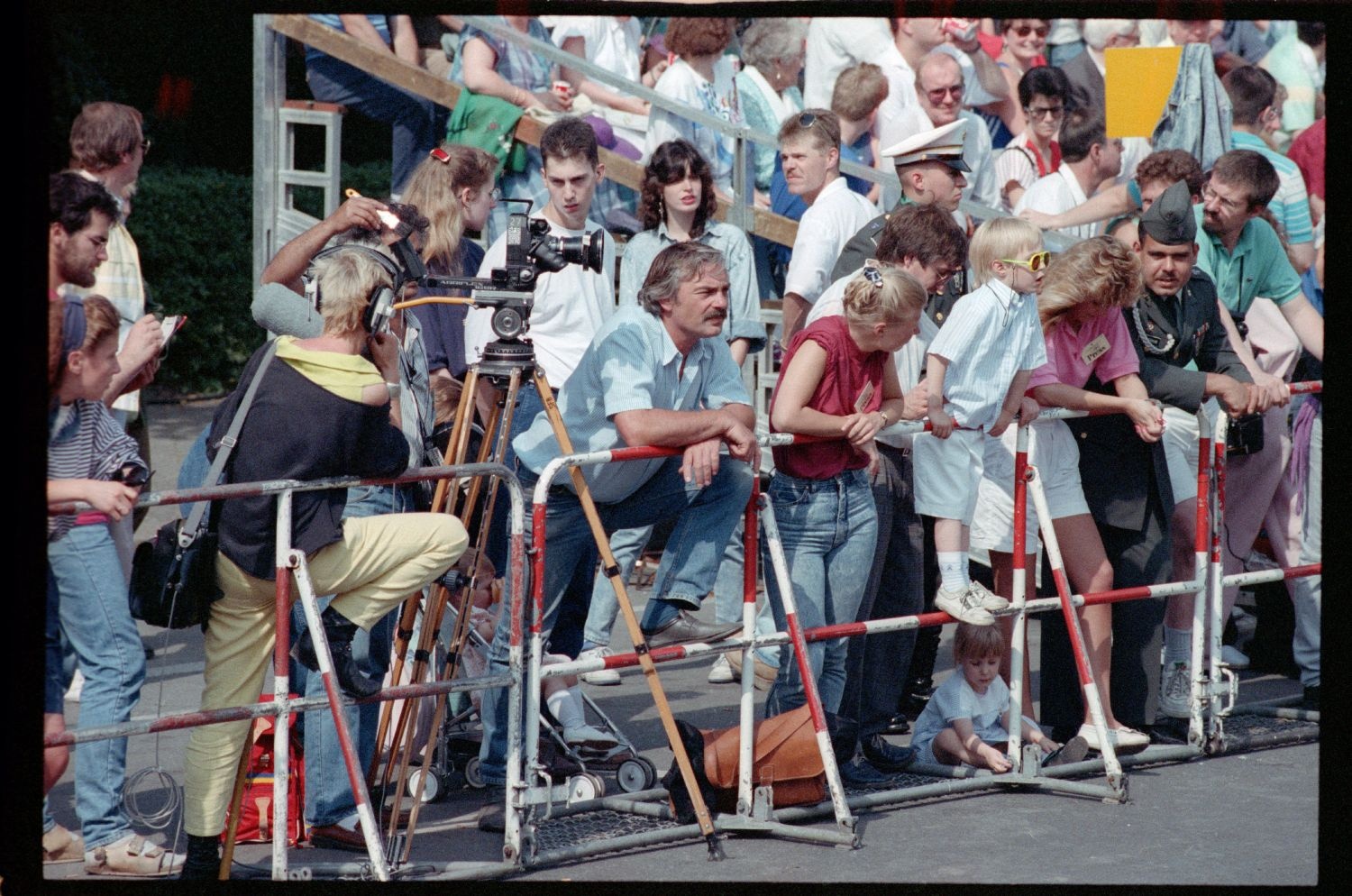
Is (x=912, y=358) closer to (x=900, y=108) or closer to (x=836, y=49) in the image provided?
(x=900, y=108)

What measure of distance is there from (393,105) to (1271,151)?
463 centimetres

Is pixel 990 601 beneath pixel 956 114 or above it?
beneath

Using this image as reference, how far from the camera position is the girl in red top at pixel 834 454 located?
571 centimetres

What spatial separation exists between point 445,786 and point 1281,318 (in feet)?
14.1

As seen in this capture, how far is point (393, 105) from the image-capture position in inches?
→ 374

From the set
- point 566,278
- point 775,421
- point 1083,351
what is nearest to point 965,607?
point 775,421

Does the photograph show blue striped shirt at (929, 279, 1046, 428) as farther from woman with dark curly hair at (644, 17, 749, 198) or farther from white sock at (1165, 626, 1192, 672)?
woman with dark curly hair at (644, 17, 749, 198)

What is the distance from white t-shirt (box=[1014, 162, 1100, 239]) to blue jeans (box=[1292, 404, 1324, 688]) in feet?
5.59

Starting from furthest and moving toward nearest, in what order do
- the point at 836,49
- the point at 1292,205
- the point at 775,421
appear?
the point at 836,49 < the point at 1292,205 < the point at 775,421

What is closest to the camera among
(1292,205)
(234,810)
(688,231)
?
(234,810)

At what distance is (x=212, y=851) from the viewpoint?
5.04m

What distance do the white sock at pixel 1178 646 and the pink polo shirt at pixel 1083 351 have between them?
1148 millimetres

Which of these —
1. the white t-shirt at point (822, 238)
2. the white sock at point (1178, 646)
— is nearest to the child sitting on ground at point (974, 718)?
the white sock at point (1178, 646)

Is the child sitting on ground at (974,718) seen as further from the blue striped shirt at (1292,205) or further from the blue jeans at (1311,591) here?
the blue striped shirt at (1292,205)
